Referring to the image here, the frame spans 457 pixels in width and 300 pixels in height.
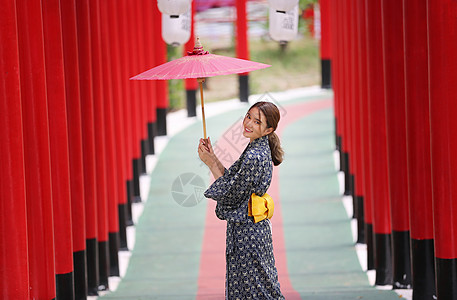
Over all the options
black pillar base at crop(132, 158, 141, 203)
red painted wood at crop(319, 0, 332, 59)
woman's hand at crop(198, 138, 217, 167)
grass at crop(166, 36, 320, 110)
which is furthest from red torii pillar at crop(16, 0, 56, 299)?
grass at crop(166, 36, 320, 110)

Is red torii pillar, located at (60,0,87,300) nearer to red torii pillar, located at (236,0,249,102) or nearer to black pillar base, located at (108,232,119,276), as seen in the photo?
black pillar base, located at (108,232,119,276)

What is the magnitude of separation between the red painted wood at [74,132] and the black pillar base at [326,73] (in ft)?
30.5

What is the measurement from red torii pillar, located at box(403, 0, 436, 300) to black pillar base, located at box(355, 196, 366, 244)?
2.46 metres

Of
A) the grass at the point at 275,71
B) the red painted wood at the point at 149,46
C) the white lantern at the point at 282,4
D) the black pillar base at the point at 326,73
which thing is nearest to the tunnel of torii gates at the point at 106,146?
the white lantern at the point at 282,4

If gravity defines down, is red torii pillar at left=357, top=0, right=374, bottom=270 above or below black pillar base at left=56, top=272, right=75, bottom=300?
above

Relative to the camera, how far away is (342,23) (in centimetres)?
895

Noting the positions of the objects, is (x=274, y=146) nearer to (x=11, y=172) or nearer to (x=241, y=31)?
(x=11, y=172)

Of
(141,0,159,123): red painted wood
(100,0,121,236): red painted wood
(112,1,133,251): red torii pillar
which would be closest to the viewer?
(100,0,121,236): red painted wood

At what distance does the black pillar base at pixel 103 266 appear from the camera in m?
6.19

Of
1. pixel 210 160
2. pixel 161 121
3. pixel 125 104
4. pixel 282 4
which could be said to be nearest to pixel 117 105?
pixel 125 104

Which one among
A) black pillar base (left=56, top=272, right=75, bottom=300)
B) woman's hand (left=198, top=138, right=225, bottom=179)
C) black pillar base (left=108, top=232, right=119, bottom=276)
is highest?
woman's hand (left=198, top=138, right=225, bottom=179)

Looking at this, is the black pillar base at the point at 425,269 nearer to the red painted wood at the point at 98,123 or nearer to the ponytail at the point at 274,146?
the ponytail at the point at 274,146

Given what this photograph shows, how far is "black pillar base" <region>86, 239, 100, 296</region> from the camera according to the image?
5.78m

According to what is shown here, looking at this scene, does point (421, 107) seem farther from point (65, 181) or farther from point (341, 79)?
point (341, 79)
